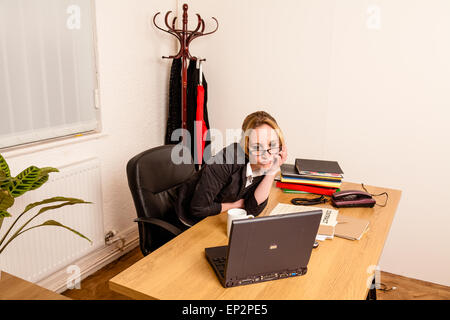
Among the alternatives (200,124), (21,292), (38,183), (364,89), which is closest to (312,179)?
(364,89)

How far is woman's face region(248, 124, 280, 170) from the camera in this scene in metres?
1.86

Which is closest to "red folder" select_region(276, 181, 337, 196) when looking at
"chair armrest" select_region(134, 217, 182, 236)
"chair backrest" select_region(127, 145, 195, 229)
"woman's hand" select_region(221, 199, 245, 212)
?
"woman's hand" select_region(221, 199, 245, 212)

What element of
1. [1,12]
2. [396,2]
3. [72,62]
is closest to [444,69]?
[396,2]

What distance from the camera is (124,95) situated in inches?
111

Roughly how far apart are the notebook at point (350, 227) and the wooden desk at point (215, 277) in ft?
0.10

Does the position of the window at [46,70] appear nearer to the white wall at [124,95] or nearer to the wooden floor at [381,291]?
the white wall at [124,95]

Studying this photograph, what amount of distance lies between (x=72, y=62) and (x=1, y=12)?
0.49 meters

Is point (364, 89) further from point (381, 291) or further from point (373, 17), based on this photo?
point (381, 291)

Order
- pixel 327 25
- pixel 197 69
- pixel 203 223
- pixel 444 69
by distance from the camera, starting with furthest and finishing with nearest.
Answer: pixel 197 69 → pixel 327 25 → pixel 444 69 → pixel 203 223

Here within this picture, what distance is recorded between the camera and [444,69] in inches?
101

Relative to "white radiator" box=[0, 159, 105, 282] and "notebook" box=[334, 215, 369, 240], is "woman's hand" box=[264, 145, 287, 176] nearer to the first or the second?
"notebook" box=[334, 215, 369, 240]

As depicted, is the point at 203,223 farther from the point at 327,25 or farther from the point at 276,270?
the point at 327,25

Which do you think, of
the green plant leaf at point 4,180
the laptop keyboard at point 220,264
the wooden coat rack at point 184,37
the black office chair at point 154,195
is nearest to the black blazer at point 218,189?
the black office chair at point 154,195

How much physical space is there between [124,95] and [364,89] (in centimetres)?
167
